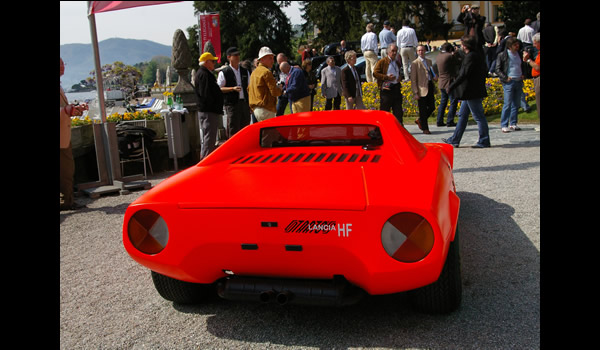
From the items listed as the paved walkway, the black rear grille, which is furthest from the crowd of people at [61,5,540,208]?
the black rear grille

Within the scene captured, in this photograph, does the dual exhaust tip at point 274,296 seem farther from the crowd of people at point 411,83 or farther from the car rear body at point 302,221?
the crowd of people at point 411,83

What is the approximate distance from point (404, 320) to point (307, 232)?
888mm

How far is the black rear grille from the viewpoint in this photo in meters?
3.58

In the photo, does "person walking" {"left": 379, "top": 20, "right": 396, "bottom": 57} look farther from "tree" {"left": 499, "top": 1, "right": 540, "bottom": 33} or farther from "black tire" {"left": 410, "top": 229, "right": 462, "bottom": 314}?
"tree" {"left": 499, "top": 1, "right": 540, "bottom": 33}

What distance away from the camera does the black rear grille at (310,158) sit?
3584mm

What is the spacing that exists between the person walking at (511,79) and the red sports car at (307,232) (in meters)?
8.82

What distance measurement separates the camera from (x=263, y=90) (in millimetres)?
8289

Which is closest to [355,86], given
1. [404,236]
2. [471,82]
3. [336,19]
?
[471,82]

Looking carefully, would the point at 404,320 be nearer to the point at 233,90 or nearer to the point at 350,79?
the point at 233,90

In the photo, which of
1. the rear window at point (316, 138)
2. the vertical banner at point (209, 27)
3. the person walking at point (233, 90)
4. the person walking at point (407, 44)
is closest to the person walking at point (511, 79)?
the person walking at point (407, 44)

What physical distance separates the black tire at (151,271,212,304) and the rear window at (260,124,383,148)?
117 centimetres
